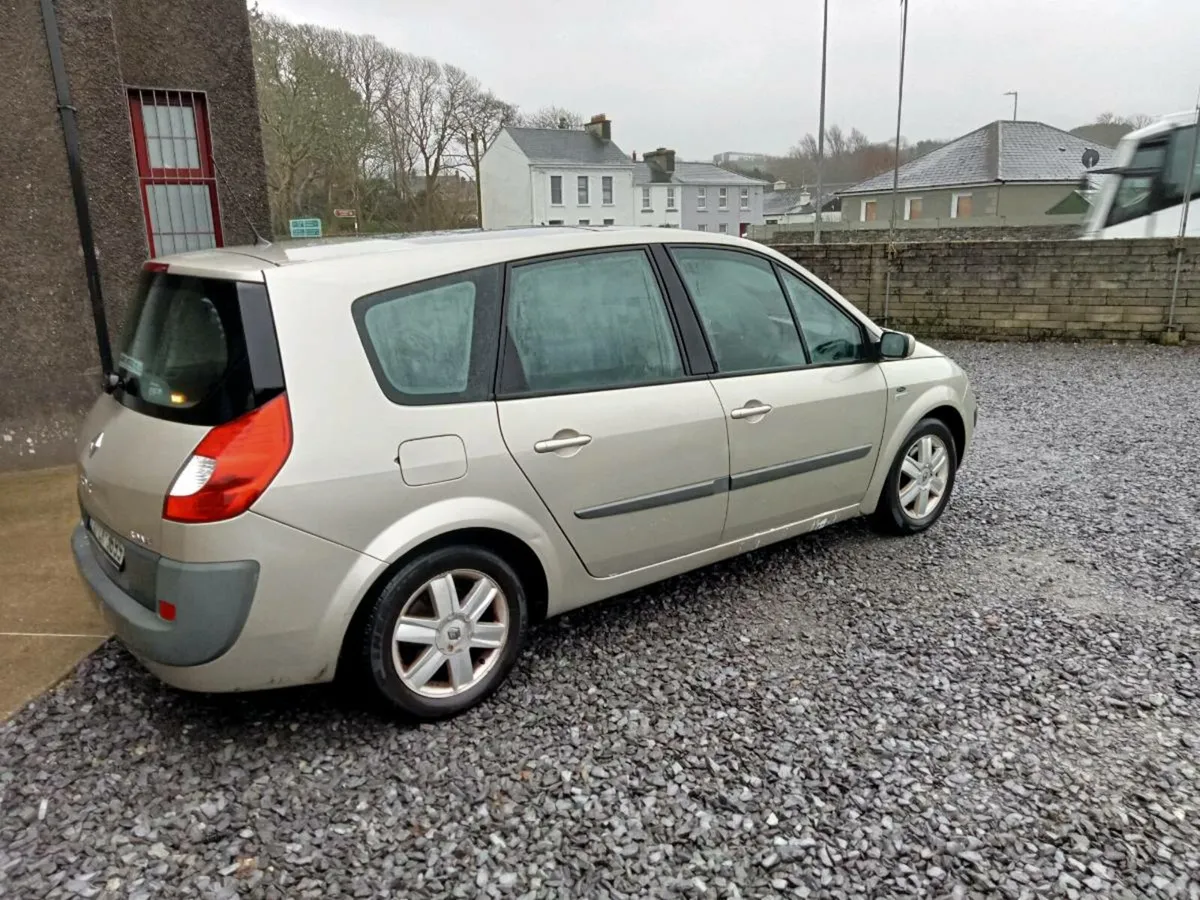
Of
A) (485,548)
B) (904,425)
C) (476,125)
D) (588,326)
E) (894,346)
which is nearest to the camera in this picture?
(485,548)

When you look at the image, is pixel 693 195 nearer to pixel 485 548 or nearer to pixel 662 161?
pixel 662 161

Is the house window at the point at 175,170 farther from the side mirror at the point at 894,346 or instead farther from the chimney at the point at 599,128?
the chimney at the point at 599,128

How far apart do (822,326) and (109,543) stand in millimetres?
3151

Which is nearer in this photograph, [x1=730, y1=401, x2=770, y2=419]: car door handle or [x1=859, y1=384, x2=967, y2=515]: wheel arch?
[x1=730, y1=401, x2=770, y2=419]: car door handle

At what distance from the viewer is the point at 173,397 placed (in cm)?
267

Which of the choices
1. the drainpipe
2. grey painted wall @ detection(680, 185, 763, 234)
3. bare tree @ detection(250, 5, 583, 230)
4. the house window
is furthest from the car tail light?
grey painted wall @ detection(680, 185, 763, 234)

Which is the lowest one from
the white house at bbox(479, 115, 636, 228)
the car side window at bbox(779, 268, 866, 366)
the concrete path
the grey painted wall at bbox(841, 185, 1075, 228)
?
the concrete path

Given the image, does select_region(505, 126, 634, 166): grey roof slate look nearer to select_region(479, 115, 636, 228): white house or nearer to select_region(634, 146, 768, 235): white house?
select_region(479, 115, 636, 228): white house

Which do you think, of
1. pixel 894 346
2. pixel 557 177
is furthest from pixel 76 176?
pixel 557 177

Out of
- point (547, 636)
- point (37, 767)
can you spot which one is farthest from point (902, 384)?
point (37, 767)

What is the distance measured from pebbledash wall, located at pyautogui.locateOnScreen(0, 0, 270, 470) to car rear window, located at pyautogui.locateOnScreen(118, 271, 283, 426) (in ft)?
11.4

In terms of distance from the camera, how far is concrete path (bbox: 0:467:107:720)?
3.26 meters

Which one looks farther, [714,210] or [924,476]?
[714,210]


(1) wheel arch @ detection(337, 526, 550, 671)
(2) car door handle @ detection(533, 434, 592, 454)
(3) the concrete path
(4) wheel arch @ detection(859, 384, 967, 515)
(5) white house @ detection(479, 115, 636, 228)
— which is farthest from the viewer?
(5) white house @ detection(479, 115, 636, 228)
